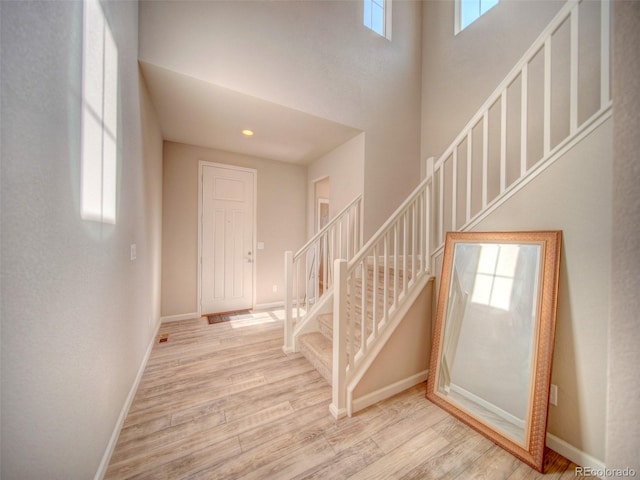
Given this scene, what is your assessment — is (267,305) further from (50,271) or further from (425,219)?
(50,271)

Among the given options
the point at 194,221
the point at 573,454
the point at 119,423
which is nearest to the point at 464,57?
the point at 573,454

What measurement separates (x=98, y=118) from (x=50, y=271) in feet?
2.83

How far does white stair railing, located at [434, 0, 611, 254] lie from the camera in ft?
4.51

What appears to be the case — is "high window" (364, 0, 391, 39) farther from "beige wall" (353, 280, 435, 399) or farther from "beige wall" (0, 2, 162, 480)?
"beige wall" (353, 280, 435, 399)

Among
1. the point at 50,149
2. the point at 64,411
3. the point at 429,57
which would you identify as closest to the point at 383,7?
the point at 429,57

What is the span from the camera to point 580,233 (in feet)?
4.34

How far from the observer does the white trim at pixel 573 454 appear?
1249mm

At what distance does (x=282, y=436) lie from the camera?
58.2 inches

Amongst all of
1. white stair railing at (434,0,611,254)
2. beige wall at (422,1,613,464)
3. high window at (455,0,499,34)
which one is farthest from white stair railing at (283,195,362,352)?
high window at (455,0,499,34)

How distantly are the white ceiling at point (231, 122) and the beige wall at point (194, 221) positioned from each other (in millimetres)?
213

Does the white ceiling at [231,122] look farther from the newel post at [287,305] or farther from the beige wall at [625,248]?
the beige wall at [625,248]

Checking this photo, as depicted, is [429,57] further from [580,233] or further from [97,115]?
[97,115]

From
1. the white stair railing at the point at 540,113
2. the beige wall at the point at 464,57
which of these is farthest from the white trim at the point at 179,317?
the beige wall at the point at 464,57

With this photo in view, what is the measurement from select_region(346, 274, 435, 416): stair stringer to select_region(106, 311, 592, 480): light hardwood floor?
2.4 inches
